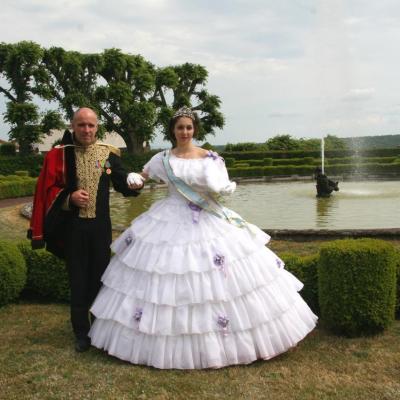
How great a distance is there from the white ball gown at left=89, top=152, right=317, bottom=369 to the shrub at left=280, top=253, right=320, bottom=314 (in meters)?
0.83

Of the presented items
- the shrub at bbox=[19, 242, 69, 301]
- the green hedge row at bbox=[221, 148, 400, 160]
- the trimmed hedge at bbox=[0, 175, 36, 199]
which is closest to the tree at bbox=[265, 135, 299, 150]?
the green hedge row at bbox=[221, 148, 400, 160]

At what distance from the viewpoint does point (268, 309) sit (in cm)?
346

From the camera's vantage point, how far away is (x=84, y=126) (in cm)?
376

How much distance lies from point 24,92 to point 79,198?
26.1 m

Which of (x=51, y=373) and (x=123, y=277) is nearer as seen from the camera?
(x=51, y=373)

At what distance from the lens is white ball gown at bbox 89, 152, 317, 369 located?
3357mm

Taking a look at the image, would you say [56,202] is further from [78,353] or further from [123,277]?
[78,353]

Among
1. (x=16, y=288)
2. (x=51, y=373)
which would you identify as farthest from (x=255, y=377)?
(x=16, y=288)

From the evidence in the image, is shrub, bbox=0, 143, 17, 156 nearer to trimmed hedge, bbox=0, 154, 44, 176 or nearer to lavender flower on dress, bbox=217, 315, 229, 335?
trimmed hedge, bbox=0, 154, 44, 176

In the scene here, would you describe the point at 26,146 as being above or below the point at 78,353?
above

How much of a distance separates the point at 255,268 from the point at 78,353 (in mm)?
1464

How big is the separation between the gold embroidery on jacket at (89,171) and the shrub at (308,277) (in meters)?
1.94

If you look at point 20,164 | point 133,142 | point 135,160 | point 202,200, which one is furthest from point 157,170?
point 133,142

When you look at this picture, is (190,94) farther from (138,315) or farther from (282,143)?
(138,315)
